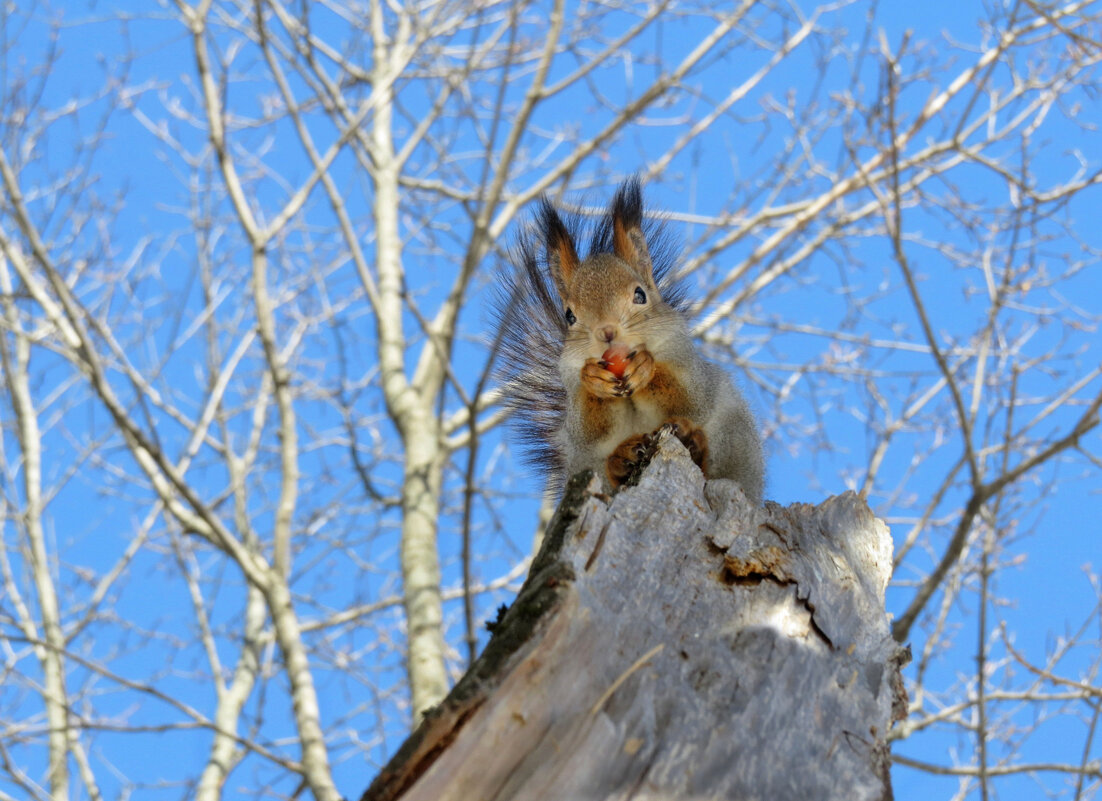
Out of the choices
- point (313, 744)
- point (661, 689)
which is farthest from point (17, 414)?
point (661, 689)

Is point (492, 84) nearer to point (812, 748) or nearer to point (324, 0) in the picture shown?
point (324, 0)

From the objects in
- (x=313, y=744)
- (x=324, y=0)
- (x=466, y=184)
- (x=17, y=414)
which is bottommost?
(x=313, y=744)

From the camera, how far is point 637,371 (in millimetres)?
2488

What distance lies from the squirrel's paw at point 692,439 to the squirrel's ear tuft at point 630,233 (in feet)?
1.65

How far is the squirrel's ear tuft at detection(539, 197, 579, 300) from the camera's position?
286 cm

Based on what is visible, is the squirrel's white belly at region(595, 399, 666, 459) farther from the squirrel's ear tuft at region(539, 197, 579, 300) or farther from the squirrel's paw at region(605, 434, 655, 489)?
the squirrel's ear tuft at region(539, 197, 579, 300)

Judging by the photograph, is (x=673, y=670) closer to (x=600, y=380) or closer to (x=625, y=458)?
(x=625, y=458)

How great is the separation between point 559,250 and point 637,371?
542 millimetres

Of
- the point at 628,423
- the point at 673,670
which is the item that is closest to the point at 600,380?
the point at 628,423

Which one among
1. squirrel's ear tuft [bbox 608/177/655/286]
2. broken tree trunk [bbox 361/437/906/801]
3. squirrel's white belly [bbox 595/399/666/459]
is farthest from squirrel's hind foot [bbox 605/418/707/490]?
squirrel's ear tuft [bbox 608/177/655/286]

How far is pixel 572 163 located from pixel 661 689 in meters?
4.38

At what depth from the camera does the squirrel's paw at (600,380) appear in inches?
97.4

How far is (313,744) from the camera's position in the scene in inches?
156

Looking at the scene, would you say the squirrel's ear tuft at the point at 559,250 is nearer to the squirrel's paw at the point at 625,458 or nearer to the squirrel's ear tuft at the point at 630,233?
the squirrel's ear tuft at the point at 630,233
